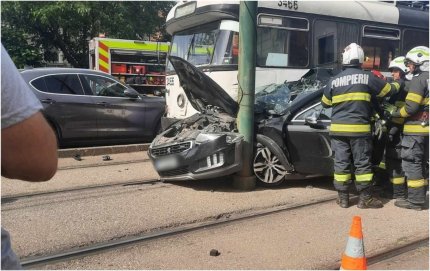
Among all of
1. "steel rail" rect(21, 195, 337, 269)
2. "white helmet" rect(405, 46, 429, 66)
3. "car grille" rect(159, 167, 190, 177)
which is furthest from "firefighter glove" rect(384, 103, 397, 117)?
"car grille" rect(159, 167, 190, 177)

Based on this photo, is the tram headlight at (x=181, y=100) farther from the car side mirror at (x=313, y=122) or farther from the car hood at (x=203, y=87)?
the car side mirror at (x=313, y=122)

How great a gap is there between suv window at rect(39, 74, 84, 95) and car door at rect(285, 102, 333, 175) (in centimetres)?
454

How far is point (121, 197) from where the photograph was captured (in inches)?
227

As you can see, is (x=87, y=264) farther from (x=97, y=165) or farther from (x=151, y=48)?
(x=151, y=48)

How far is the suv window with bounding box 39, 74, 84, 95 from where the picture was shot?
852cm

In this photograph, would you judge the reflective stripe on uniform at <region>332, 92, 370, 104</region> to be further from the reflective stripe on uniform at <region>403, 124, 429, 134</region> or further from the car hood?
the car hood

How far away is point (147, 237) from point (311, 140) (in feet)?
8.86

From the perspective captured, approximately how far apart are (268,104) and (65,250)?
378 centimetres

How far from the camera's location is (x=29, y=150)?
129 centimetres

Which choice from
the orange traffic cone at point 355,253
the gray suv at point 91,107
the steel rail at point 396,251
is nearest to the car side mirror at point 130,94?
the gray suv at point 91,107

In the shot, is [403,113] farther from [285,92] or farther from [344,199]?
[285,92]

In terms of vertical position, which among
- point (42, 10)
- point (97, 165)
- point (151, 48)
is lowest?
point (97, 165)

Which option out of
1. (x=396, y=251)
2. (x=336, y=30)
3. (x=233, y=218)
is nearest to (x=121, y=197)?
(x=233, y=218)

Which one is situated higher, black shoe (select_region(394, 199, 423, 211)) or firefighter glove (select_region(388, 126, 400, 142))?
firefighter glove (select_region(388, 126, 400, 142))
